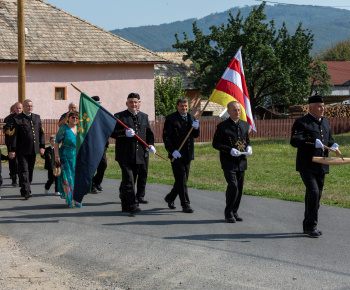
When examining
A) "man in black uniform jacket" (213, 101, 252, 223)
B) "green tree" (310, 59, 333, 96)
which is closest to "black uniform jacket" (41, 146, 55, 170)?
"man in black uniform jacket" (213, 101, 252, 223)

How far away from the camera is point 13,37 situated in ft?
109

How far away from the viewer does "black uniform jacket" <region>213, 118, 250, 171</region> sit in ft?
31.3

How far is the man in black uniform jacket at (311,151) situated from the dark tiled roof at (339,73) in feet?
271

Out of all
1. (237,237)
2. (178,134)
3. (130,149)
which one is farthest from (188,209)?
(237,237)

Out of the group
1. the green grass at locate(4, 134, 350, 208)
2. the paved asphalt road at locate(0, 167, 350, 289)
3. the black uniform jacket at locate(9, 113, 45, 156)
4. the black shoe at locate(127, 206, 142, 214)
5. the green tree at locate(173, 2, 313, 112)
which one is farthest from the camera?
the green tree at locate(173, 2, 313, 112)

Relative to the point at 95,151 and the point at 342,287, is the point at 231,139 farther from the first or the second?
the point at 342,287

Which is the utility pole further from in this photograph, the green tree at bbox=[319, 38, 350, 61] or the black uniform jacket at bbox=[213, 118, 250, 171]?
the green tree at bbox=[319, 38, 350, 61]

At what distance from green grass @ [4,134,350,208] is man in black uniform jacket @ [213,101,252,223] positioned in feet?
9.01

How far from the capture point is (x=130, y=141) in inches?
412

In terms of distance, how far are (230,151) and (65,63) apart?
82.9ft

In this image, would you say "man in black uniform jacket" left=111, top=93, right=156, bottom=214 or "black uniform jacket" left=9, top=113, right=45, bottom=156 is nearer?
"man in black uniform jacket" left=111, top=93, right=156, bottom=214

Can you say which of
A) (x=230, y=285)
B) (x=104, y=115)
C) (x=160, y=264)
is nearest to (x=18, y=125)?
(x=104, y=115)

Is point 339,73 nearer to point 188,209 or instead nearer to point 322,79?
point 322,79

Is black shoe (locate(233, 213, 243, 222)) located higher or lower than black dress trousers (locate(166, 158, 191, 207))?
lower
